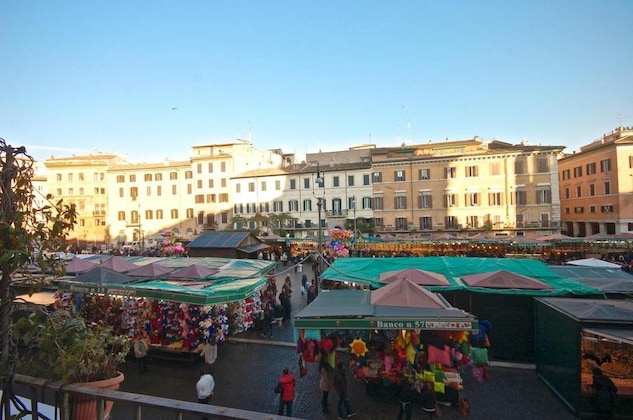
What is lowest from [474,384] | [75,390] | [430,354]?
[474,384]

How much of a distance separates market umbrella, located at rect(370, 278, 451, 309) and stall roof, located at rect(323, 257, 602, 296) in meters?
2.86

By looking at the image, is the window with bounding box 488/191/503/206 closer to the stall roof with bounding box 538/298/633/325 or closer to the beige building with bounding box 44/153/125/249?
the stall roof with bounding box 538/298/633/325

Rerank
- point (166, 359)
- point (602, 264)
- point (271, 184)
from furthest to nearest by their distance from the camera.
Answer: point (271, 184), point (602, 264), point (166, 359)

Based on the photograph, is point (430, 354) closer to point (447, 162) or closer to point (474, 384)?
point (474, 384)

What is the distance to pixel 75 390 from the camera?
2.87 meters

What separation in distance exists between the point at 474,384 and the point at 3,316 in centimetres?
920

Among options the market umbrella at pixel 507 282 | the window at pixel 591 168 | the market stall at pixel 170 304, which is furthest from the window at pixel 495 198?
the market stall at pixel 170 304

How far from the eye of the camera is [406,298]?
831cm

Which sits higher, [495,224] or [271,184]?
[271,184]

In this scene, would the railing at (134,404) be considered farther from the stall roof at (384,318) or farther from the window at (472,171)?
the window at (472,171)

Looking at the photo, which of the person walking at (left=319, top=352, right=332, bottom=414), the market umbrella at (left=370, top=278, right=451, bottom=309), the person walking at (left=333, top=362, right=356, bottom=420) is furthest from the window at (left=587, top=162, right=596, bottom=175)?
the person walking at (left=333, top=362, right=356, bottom=420)

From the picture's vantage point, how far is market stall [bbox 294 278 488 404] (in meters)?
7.34

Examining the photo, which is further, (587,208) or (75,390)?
(587,208)

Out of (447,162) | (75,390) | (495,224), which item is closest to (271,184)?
(447,162)
